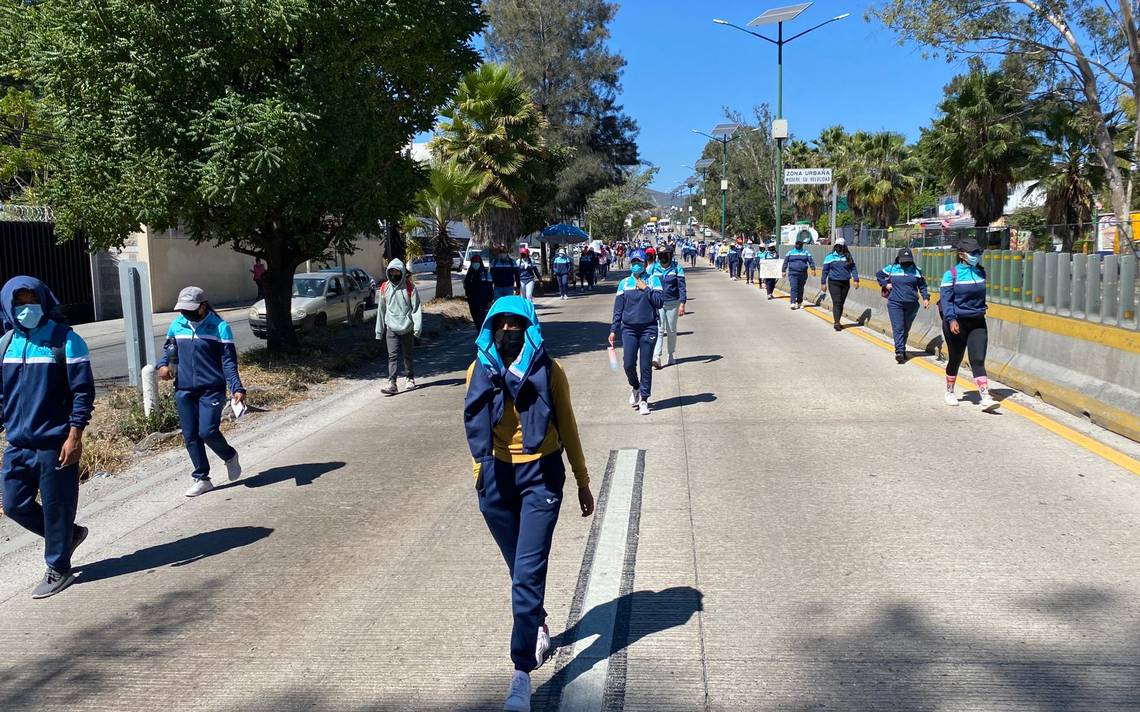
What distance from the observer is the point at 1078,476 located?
702 centimetres

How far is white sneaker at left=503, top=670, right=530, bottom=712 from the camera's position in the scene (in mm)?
3689

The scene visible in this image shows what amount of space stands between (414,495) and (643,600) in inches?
108

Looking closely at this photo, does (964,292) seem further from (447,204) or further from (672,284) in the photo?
(447,204)

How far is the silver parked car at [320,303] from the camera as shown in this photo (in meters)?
19.0

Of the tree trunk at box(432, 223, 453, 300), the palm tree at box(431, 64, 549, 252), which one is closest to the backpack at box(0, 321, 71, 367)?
the tree trunk at box(432, 223, 453, 300)

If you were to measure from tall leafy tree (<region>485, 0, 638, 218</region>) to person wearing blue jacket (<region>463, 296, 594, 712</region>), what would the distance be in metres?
33.8

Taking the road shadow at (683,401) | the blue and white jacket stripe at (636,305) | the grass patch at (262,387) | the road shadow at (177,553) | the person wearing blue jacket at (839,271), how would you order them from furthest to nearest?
the person wearing blue jacket at (839,271), the road shadow at (683,401), the blue and white jacket stripe at (636,305), the grass patch at (262,387), the road shadow at (177,553)

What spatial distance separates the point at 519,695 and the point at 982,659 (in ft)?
6.86

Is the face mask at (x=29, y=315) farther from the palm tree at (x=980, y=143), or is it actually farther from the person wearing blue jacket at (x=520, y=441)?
the palm tree at (x=980, y=143)

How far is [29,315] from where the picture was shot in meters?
5.27

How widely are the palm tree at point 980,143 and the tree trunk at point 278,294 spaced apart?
2767 centimetres

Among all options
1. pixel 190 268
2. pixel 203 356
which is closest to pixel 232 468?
pixel 203 356

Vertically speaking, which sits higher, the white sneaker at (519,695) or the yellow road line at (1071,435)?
the yellow road line at (1071,435)

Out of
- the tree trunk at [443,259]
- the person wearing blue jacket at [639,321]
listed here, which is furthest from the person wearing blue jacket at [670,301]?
the tree trunk at [443,259]
